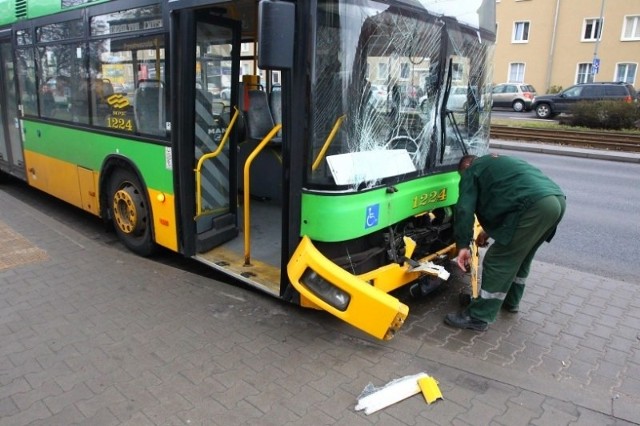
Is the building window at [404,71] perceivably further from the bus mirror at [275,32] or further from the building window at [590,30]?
the building window at [590,30]

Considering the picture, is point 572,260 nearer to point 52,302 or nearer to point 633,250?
point 633,250

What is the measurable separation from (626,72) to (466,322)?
1407 inches

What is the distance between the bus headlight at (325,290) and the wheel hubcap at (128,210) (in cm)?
243

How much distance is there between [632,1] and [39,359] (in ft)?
125

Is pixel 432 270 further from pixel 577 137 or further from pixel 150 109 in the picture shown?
pixel 577 137

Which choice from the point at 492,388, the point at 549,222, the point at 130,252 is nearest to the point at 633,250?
A: the point at 549,222

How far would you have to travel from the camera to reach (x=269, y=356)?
3.54 meters

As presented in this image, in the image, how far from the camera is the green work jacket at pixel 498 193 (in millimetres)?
3768

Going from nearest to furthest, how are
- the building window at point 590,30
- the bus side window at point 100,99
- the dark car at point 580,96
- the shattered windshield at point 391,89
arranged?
the shattered windshield at point 391,89
the bus side window at point 100,99
the dark car at point 580,96
the building window at point 590,30

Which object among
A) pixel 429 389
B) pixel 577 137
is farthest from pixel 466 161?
pixel 577 137

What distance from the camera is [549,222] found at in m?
3.75

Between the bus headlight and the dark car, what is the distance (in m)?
22.1

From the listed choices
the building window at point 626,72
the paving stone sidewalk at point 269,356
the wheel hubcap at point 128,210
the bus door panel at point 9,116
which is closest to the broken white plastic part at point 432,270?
the paving stone sidewalk at point 269,356

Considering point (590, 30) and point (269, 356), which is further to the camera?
point (590, 30)
